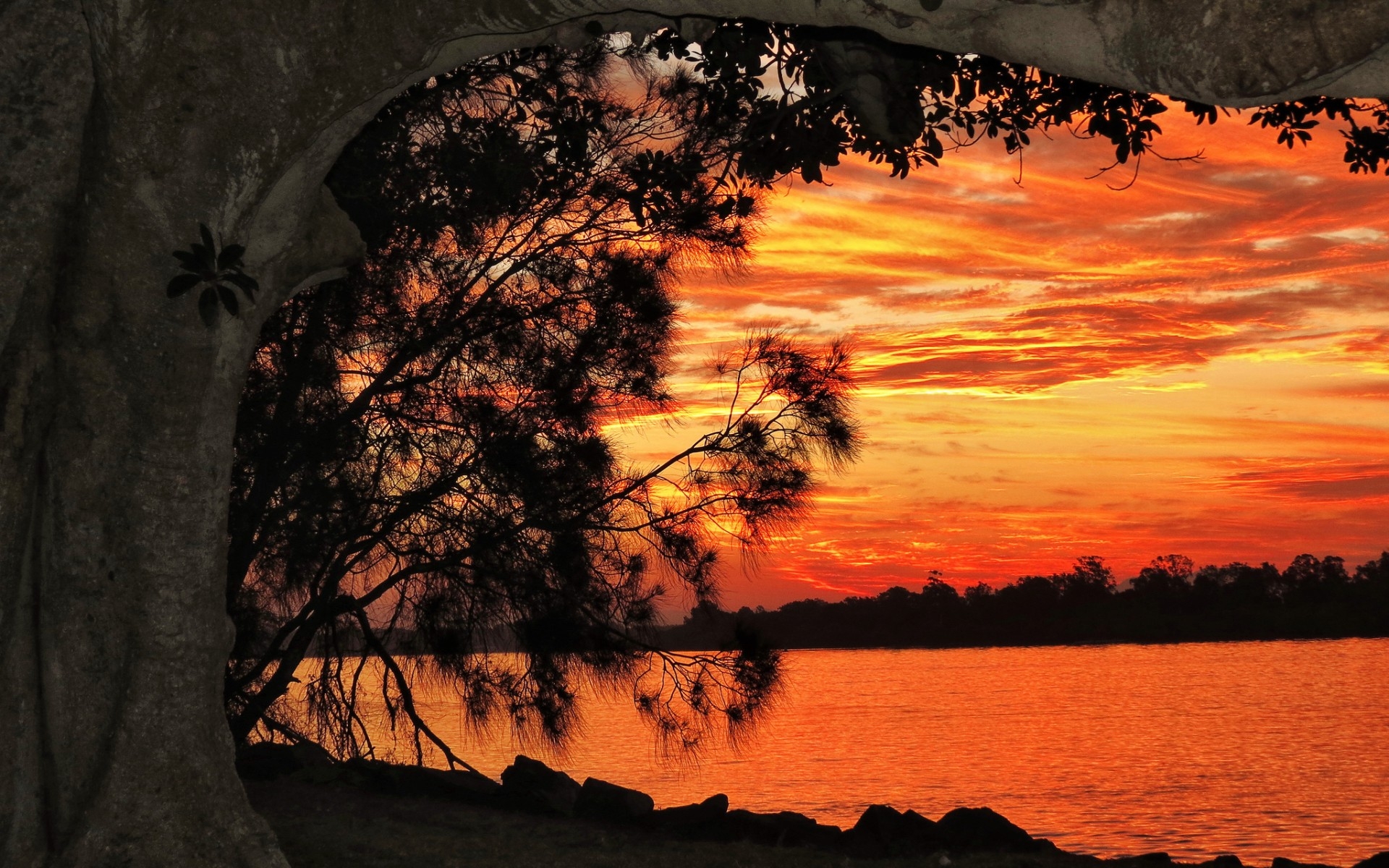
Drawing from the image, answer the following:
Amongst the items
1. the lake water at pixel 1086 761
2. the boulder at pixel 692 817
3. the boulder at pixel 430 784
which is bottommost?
the lake water at pixel 1086 761

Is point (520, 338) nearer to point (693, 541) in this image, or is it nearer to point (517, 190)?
point (517, 190)

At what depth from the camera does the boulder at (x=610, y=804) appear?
28.7 feet

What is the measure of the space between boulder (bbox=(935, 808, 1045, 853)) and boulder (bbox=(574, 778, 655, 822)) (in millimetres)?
2085

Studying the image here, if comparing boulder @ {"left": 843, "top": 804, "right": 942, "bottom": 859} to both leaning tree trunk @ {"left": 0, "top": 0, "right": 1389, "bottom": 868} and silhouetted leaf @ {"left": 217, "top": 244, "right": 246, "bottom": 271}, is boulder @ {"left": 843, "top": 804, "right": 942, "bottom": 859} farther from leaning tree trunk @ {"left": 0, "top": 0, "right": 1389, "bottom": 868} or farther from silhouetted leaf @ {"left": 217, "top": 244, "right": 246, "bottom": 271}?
silhouetted leaf @ {"left": 217, "top": 244, "right": 246, "bottom": 271}

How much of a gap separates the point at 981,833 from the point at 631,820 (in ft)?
7.97

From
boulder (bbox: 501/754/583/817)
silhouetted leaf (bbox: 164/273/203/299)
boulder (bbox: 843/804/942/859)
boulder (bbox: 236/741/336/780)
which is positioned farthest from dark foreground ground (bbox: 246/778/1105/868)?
silhouetted leaf (bbox: 164/273/203/299)

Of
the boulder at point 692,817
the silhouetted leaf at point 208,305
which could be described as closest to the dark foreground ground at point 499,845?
the boulder at point 692,817

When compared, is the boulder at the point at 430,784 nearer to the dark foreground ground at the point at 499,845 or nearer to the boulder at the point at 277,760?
the dark foreground ground at the point at 499,845

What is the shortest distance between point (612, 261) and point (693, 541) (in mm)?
2293

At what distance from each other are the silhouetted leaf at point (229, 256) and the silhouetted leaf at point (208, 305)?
0.31 ft

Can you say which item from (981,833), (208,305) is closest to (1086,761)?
(981,833)

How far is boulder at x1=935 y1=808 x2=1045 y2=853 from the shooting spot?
8.09 m

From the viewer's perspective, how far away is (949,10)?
3785 millimetres

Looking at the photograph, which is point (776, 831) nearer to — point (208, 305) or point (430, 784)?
point (430, 784)
